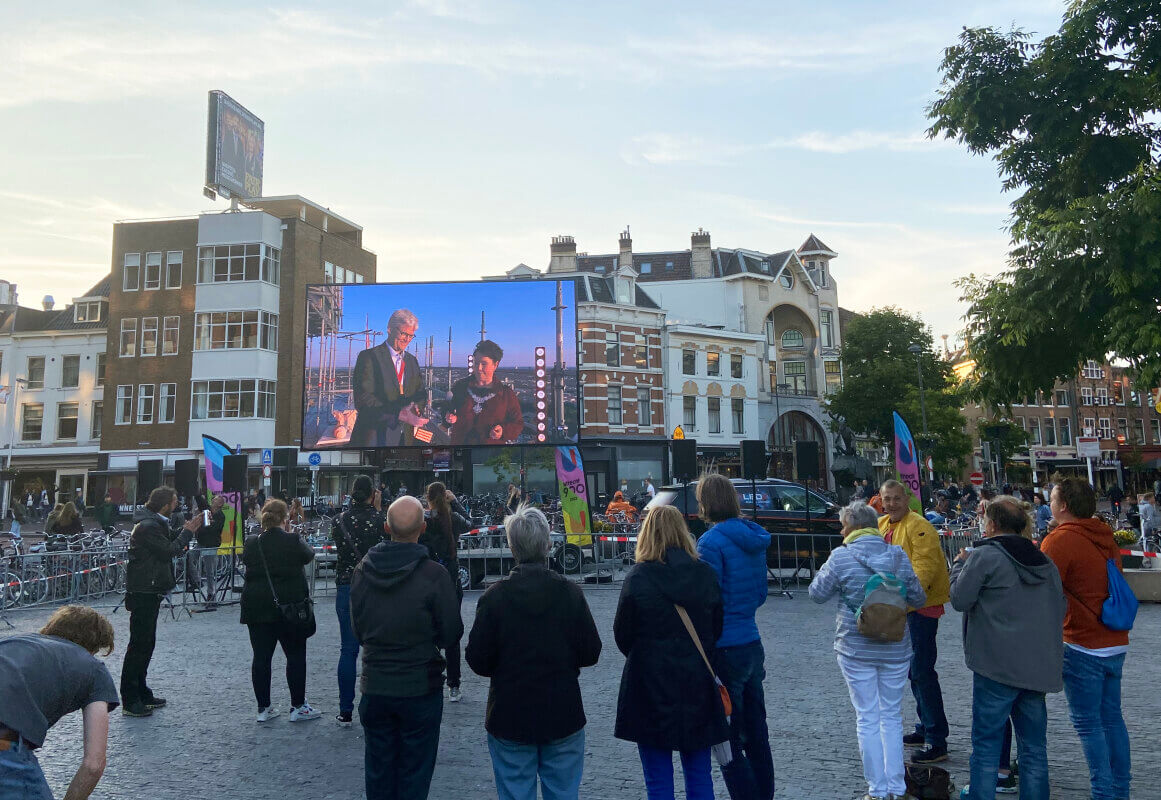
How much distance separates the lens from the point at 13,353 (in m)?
43.9

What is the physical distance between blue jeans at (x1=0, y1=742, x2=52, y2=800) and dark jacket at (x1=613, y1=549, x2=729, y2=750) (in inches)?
94.6

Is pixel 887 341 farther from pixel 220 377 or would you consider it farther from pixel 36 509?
pixel 36 509

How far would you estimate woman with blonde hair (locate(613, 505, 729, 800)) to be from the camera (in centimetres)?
407

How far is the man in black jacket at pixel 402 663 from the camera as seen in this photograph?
4.22 m

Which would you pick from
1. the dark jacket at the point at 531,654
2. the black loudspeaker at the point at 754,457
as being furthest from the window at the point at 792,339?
the dark jacket at the point at 531,654

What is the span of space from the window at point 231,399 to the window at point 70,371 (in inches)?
368

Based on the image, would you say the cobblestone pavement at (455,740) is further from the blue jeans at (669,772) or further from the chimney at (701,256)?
the chimney at (701,256)

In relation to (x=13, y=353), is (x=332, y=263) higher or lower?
higher

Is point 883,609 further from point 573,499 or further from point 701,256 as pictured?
point 701,256

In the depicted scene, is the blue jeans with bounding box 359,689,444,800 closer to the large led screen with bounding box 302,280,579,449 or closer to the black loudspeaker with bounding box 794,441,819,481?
the black loudspeaker with bounding box 794,441,819,481

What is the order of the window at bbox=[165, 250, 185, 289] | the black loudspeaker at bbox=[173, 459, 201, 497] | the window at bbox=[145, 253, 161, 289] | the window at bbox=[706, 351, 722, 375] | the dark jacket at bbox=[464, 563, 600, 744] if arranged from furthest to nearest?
the window at bbox=[706, 351, 722, 375] < the window at bbox=[145, 253, 161, 289] < the window at bbox=[165, 250, 185, 289] < the black loudspeaker at bbox=[173, 459, 201, 497] < the dark jacket at bbox=[464, 563, 600, 744]

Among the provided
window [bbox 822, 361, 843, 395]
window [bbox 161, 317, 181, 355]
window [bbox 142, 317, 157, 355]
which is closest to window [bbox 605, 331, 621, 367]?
window [bbox 822, 361, 843, 395]

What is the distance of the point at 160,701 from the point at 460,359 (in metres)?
21.4

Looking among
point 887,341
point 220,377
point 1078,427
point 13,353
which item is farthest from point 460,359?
point 1078,427
